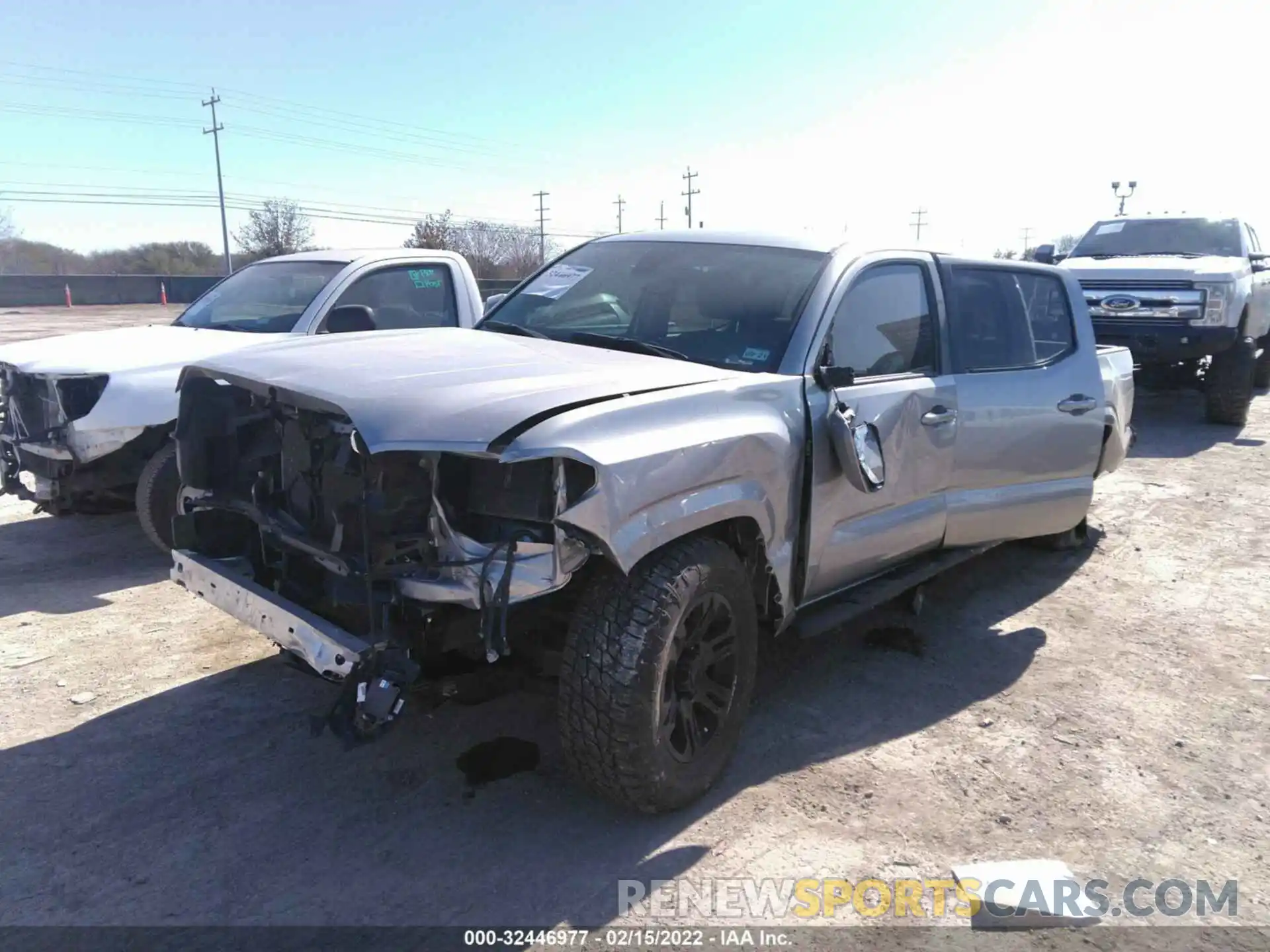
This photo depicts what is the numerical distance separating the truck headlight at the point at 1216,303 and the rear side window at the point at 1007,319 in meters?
5.98

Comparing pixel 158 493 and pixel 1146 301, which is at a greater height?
pixel 1146 301

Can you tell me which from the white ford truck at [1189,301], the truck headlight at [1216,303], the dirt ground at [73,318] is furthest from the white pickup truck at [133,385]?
the dirt ground at [73,318]

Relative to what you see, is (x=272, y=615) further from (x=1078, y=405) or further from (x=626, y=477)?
(x=1078, y=405)

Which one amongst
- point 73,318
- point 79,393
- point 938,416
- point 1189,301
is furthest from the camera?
point 73,318

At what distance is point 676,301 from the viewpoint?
4.09m

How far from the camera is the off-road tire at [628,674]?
9.55 ft

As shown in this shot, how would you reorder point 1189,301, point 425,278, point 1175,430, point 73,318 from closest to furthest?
1. point 425,278
2. point 1189,301
3. point 1175,430
4. point 73,318

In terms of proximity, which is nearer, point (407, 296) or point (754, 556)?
point (754, 556)

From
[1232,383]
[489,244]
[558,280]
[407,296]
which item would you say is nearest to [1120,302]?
[1232,383]

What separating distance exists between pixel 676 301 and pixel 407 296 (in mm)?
3169

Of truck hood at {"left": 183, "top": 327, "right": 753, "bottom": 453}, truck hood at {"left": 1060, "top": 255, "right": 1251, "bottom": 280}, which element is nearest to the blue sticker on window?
truck hood at {"left": 183, "top": 327, "right": 753, "bottom": 453}

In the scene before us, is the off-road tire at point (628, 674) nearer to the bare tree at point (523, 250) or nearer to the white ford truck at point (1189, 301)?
the white ford truck at point (1189, 301)

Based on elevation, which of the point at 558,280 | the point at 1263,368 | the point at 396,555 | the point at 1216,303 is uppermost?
the point at 558,280

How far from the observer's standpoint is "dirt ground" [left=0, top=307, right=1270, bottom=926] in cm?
286
